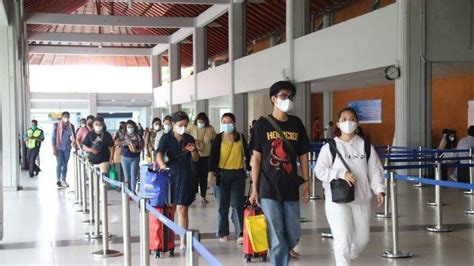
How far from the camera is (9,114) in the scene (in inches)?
603

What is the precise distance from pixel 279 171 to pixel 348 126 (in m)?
0.73

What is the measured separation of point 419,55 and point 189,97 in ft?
65.6

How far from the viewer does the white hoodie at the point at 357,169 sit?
518 centimetres

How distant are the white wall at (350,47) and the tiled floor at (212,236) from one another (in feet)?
12.8

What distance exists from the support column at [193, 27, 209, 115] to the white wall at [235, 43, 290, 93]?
5157mm

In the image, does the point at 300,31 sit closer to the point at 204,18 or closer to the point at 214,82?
the point at 214,82

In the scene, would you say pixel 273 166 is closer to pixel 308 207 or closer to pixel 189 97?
pixel 308 207

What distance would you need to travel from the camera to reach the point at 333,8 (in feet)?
84.5

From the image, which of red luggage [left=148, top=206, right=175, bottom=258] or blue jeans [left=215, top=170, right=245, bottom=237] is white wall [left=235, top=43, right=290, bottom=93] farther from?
red luggage [left=148, top=206, right=175, bottom=258]

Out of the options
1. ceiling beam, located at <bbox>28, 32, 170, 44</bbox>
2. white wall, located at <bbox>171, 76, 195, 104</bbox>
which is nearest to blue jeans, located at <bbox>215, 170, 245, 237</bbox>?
white wall, located at <bbox>171, 76, 195, 104</bbox>

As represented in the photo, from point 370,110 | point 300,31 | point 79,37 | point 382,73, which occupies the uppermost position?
→ point 79,37

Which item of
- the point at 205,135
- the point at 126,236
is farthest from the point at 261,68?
the point at 126,236

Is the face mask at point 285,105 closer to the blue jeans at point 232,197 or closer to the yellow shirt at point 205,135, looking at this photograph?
the blue jeans at point 232,197

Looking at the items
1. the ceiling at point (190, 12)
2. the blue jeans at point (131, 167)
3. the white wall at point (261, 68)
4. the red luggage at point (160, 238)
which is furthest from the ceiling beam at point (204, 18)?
the red luggage at point (160, 238)
